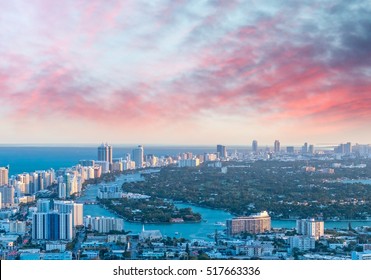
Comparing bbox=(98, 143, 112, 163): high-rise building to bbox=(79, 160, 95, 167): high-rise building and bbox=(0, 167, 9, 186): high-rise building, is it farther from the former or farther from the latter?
bbox=(0, 167, 9, 186): high-rise building

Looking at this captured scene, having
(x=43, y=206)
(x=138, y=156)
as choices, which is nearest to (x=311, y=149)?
(x=138, y=156)

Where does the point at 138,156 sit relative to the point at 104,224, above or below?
above

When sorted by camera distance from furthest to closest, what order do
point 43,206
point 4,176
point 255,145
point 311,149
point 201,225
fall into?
point 4,176, point 43,206, point 201,225, point 311,149, point 255,145

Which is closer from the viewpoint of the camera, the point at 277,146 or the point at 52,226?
the point at 277,146

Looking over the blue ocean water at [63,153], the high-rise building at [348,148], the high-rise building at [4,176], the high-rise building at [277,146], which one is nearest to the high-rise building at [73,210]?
the blue ocean water at [63,153]

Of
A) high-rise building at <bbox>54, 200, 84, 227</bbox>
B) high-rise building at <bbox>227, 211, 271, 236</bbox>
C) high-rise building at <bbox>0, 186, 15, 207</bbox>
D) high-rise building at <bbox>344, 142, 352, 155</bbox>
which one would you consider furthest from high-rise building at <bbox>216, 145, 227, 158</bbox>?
high-rise building at <bbox>0, 186, 15, 207</bbox>

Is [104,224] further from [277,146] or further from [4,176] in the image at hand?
[4,176]
